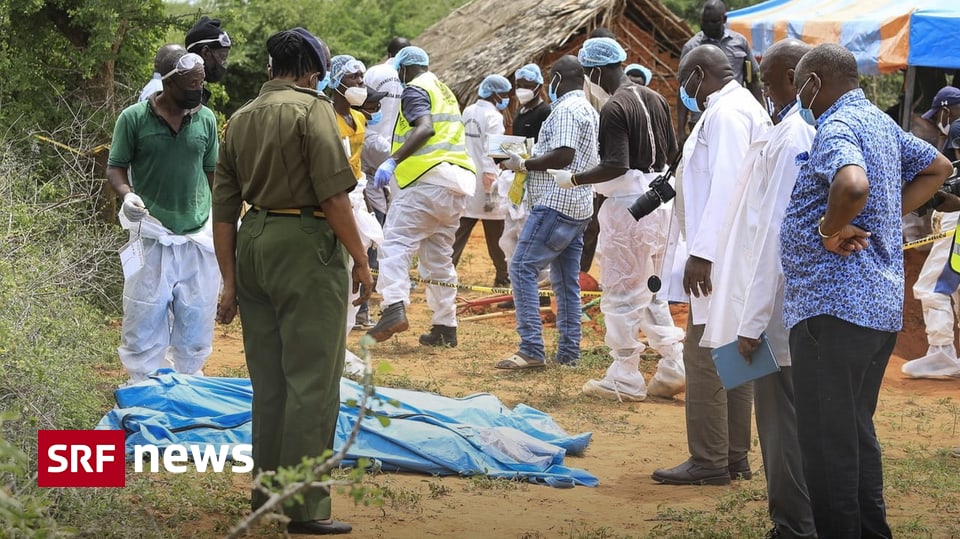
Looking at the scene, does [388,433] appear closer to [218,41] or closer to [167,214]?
[167,214]

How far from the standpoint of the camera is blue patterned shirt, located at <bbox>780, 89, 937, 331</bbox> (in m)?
3.98

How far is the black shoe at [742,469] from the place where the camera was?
5980 millimetres

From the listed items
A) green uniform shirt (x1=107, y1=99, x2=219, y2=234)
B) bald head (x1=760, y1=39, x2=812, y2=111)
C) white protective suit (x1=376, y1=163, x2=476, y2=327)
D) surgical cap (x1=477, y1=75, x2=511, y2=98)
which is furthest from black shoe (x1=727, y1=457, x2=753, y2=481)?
surgical cap (x1=477, y1=75, x2=511, y2=98)

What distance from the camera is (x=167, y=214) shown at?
21.2 feet

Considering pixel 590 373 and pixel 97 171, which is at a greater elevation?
pixel 97 171

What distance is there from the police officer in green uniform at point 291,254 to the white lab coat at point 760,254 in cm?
148

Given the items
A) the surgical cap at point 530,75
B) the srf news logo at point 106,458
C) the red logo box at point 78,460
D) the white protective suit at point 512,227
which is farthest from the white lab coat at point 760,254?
the surgical cap at point 530,75

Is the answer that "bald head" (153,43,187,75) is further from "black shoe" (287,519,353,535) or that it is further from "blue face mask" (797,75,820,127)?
"blue face mask" (797,75,820,127)

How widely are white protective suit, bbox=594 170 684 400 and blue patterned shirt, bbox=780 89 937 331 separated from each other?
3384 mm

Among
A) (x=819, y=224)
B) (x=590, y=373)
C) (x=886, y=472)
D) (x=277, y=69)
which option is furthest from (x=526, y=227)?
(x=819, y=224)

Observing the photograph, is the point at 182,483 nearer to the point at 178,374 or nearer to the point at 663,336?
the point at 178,374

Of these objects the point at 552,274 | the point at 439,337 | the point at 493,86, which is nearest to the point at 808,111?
the point at 552,274

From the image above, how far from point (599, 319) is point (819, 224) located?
6.86m

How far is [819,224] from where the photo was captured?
13.3ft
